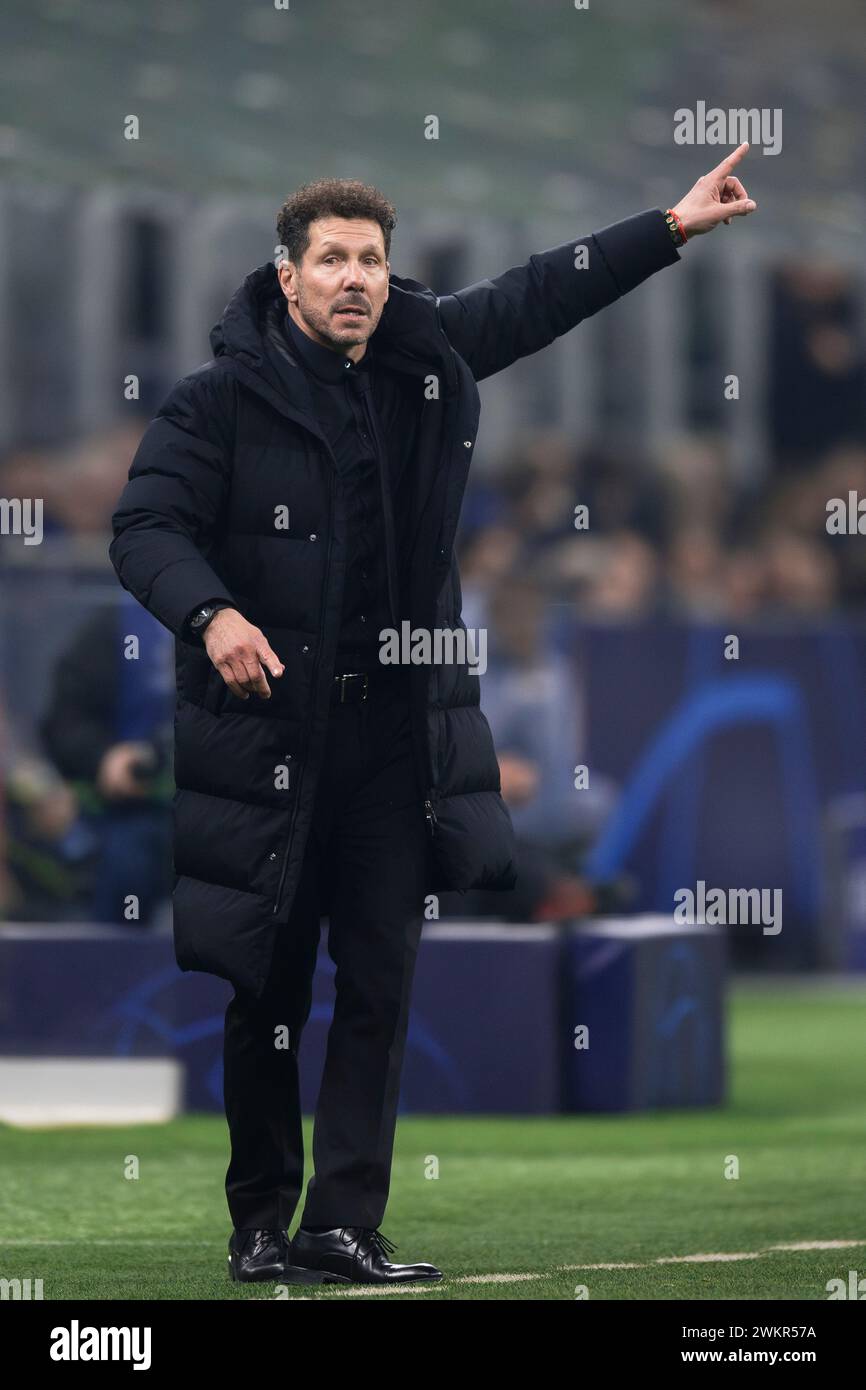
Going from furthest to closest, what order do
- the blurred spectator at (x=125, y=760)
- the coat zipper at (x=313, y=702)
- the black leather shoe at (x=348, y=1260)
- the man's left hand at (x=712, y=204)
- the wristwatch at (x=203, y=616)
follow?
the blurred spectator at (x=125, y=760) < the man's left hand at (x=712, y=204) < the black leather shoe at (x=348, y=1260) < the coat zipper at (x=313, y=702) < the wristwatch at (x=203, y=616)

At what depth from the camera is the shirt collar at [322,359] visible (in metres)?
5.15

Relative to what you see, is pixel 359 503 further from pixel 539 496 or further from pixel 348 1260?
pixel 539 496

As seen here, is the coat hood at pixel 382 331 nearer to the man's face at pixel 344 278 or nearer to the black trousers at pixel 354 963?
the man's face at pixel 344 278

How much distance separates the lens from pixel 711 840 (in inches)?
528

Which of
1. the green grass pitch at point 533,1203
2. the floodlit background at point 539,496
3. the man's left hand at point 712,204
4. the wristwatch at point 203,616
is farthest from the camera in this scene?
the floodlit background at point 539,496

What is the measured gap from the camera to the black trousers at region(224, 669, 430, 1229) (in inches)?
202

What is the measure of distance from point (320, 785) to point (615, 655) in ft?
27.2

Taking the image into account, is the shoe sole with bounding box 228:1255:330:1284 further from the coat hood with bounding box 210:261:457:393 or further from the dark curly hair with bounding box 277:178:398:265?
the dark curly hair with bounding box 277:178:398:265

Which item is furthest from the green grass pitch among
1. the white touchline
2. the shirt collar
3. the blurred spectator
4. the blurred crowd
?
the shirt collar

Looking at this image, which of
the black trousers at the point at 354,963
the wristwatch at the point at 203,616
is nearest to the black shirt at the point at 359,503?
the black trousers at the point at 354,963

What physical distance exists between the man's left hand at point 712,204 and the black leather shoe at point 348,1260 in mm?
2003

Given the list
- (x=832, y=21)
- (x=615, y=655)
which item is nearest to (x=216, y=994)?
(x=615, y=655)

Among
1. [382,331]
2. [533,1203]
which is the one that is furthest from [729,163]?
[533,1203]
